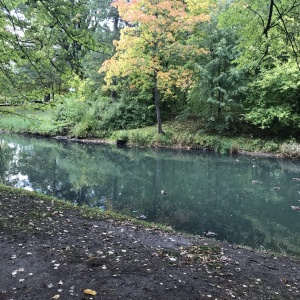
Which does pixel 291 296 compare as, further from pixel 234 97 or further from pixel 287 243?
pixel 234 97

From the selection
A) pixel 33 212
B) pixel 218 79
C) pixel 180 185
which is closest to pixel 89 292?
pixel 33 212

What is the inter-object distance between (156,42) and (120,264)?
60.7 ft

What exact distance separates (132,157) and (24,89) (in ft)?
38.9

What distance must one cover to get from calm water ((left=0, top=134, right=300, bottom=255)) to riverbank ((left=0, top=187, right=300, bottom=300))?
237 centimetres

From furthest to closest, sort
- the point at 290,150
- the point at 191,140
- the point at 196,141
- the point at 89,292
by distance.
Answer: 1. the point at 191,140
2. the point at 196,141
3. the point at 290,150
4. the point at 89,292

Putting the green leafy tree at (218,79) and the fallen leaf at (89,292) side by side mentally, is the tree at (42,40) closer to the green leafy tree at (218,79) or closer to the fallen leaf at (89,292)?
the fallen leaf at (89,292)

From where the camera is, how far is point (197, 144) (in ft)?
71.8

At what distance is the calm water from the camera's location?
869 centimetres

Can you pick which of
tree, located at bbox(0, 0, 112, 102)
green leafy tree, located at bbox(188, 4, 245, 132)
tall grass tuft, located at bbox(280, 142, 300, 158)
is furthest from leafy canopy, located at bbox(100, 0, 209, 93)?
tree, located at bbox(0, 0, 112, 102)

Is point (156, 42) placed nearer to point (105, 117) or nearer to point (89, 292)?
point (105, 117)

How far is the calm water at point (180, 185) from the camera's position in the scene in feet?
28.5

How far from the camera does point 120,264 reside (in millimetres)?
4520

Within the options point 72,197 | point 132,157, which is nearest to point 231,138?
point 132,157

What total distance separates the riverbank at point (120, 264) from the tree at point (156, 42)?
15758 millimetres
